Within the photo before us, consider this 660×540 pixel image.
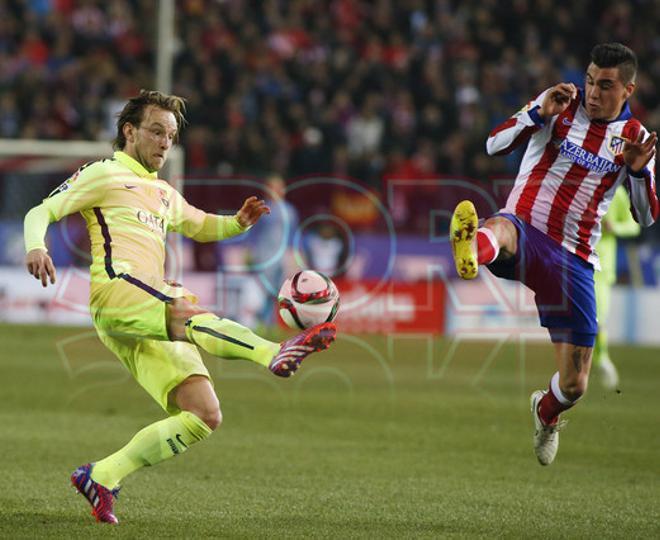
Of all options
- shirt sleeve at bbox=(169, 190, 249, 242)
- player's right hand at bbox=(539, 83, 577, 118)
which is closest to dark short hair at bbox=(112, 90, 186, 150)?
shirt sleeve at bbox=(169, 190, 249, 242)

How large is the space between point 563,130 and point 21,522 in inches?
141

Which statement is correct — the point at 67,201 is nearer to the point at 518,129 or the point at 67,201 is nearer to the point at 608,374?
the point at 518,129

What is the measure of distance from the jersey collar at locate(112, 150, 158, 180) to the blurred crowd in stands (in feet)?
37.9

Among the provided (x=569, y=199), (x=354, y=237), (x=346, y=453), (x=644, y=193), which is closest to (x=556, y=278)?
(x=569, y=199)

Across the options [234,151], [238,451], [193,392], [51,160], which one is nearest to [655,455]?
[238,451]

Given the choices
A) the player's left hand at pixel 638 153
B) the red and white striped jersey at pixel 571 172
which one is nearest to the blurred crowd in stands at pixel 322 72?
the red and white striped jersey at pixel 571 172

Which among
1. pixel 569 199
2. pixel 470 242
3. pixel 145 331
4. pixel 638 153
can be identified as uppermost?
pixel 638 153

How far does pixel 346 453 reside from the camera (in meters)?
8.88

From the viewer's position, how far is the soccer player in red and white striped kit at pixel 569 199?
6.86 metres

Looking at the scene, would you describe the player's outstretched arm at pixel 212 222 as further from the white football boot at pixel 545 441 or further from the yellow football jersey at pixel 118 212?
the white football boot at pixel 545 441

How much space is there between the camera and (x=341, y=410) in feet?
36.6

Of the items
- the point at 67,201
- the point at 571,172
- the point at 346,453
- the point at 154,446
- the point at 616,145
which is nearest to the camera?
the point at 67,201

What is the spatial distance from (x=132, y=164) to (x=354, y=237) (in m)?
10.6

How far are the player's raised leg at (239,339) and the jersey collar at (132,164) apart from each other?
29.5 inches
